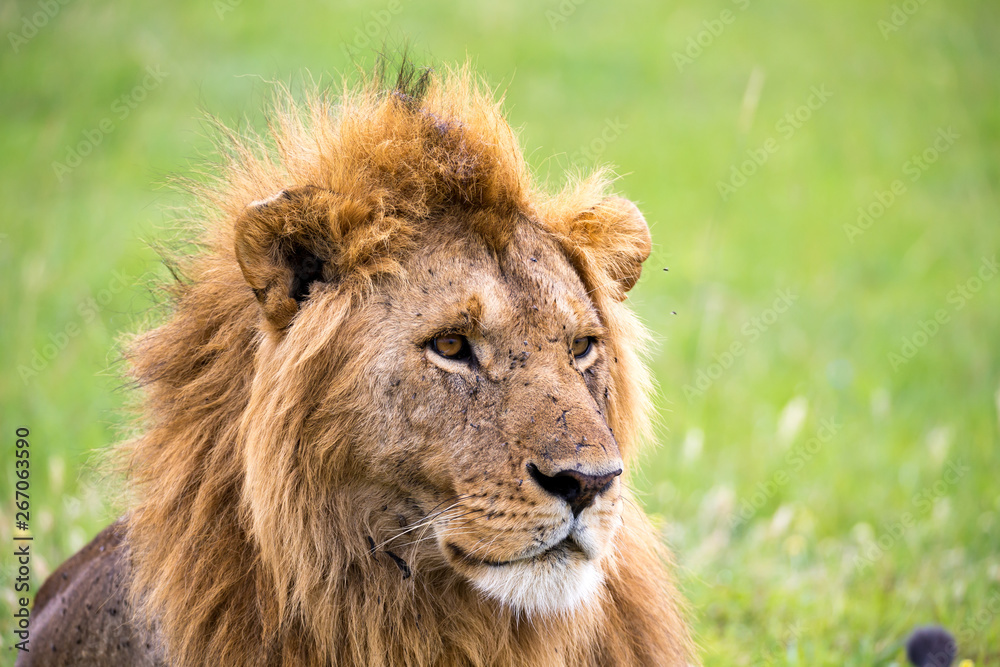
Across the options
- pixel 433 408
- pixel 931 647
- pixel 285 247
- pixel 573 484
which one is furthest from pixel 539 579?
pixel 931 647

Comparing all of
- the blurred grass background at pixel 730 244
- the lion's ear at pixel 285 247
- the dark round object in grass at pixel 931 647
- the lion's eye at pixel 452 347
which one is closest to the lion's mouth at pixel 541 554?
the lion's eye at pixel 452 347

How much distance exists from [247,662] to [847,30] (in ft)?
45.2

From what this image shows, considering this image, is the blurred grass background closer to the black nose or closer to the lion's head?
the lion's head

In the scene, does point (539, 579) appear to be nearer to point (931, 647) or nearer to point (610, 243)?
point (610, 243)

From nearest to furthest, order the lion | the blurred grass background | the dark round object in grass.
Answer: the lion, the dark round object in grass, the blurred grass background

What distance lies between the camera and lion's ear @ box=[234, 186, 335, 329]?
91.4 inches

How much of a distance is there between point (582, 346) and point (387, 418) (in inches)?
23.8

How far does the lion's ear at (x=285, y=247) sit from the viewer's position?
232 cm

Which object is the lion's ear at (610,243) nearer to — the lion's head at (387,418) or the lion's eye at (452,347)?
the lion's head at (387,418)

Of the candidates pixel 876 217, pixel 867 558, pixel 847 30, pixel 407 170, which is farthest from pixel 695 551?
pixel 847 30

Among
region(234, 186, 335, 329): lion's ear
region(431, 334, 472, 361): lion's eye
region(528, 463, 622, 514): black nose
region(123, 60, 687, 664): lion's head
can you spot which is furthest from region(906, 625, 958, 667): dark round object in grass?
region(234, 186, 335, 329): lion's ear

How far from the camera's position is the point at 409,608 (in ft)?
7.98

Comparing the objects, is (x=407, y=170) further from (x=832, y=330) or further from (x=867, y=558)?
(x=832, y=330)

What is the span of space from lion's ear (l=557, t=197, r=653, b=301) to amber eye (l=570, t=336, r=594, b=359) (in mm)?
174
